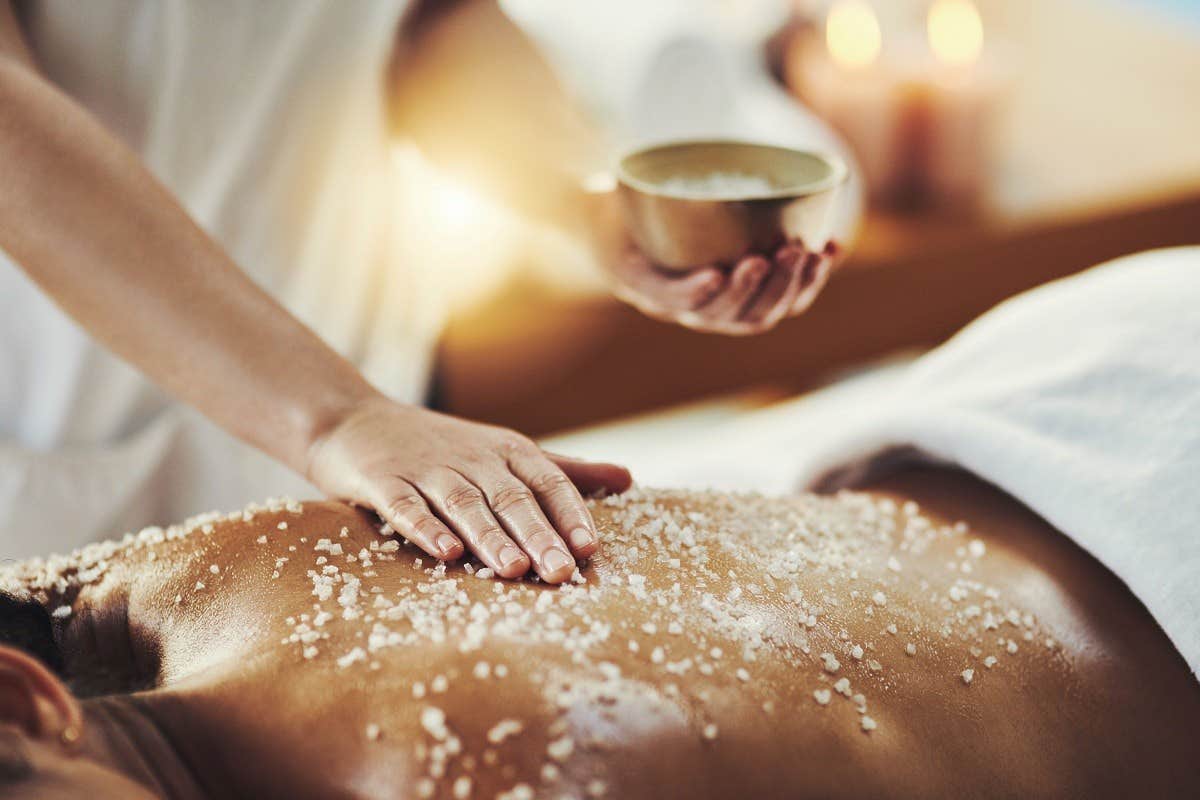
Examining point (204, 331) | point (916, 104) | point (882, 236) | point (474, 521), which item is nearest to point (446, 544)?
point (474, 521)

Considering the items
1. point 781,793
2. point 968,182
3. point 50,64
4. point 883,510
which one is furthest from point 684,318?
point 968,182

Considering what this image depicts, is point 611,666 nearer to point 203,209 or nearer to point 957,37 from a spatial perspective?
point 203,209

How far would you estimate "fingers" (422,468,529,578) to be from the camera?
875 mm

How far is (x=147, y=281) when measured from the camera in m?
0.99

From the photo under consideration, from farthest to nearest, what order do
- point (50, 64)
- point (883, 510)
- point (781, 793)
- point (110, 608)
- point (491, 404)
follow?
1. point (491, 404)
2. point (50, 64)
3. point (883, 510)
4. point (110, 608)
5. point (781, 793)

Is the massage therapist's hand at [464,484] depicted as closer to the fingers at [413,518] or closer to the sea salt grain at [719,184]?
the fingers at [413,518]

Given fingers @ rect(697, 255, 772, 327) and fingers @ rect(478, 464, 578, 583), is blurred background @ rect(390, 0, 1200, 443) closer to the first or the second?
→ fingers @ rect(697, 255, 772, 327)

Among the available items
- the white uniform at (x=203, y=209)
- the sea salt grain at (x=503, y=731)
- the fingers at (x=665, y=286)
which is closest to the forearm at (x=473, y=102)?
the white uniform at (x=203, y=209)

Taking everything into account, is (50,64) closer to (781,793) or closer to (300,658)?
(300,658)

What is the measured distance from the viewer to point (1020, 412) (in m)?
1.13

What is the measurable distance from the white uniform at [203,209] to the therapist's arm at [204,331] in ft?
0.99

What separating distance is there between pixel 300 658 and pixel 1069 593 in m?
0.65

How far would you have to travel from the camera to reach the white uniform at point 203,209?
1297 mm

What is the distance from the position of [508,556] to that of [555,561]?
1.4 inches
